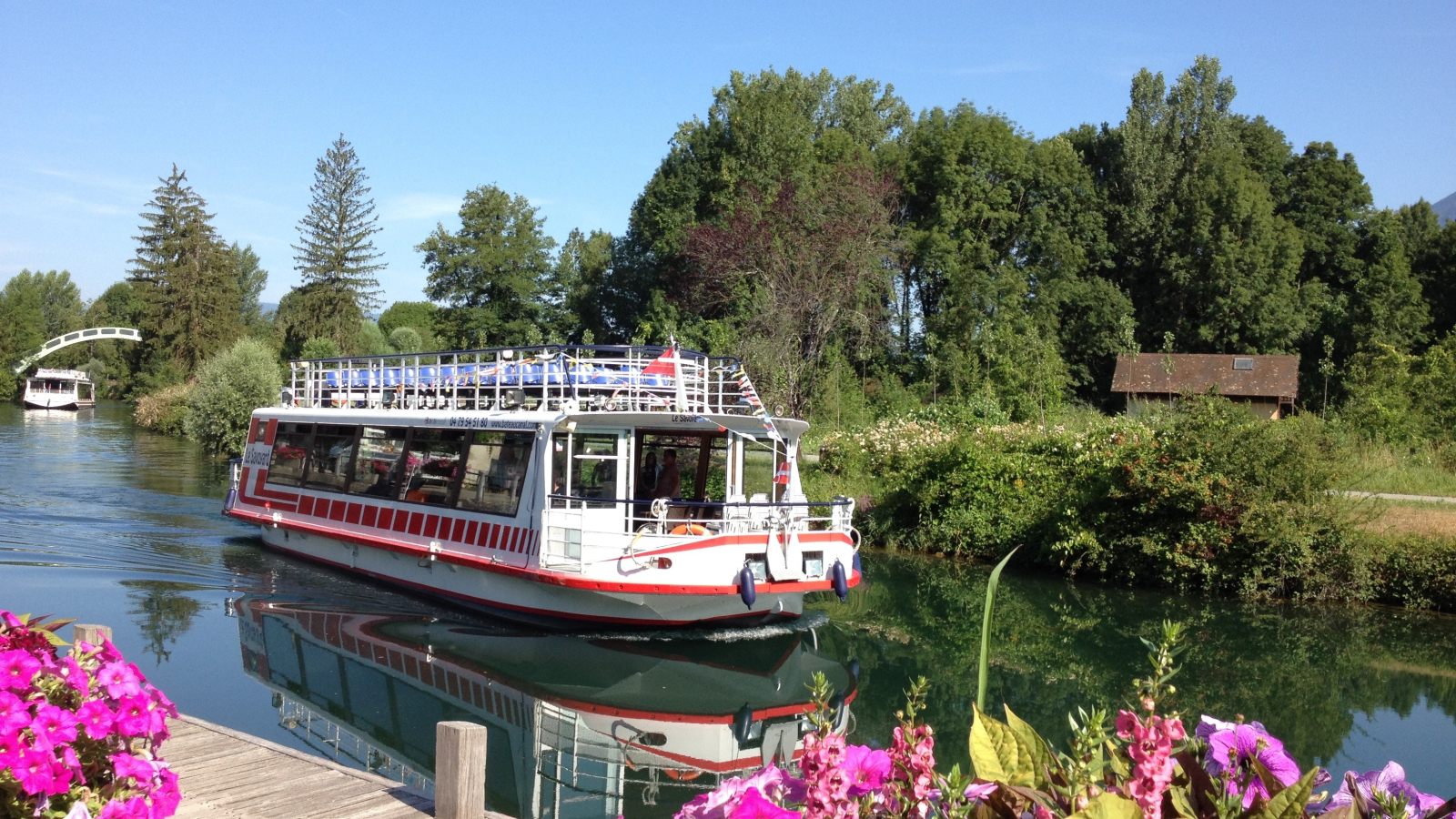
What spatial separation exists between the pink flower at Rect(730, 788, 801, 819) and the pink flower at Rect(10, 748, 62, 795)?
2802mm

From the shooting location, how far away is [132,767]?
14.0 ft

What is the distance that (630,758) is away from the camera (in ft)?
35.8

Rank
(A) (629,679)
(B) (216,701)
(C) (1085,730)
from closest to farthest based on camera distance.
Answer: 1. (C) (1085,730)
2. (B) (216,701)
3. (A) (629,679)

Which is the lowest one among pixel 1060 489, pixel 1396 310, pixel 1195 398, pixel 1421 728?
pixel 1421 728

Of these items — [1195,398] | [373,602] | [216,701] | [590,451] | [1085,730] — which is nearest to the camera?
[1085,730]

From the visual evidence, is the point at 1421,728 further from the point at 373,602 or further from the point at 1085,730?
the point at 373,602

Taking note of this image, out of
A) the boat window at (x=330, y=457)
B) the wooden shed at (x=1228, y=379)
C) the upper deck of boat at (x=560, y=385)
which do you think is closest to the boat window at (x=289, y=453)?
the boat window at (x=330, y=457)

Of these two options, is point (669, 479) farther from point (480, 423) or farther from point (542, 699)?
point (542, 699)

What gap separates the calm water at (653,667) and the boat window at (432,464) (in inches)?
65.5

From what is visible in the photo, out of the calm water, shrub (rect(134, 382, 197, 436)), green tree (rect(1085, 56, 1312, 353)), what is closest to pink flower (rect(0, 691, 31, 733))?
the calm water

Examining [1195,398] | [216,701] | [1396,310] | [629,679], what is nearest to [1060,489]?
[1195,398]

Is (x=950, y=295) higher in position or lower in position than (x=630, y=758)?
higher

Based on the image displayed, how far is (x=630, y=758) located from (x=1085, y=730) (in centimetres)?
893

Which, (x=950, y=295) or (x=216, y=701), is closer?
(x=216, y=701)
